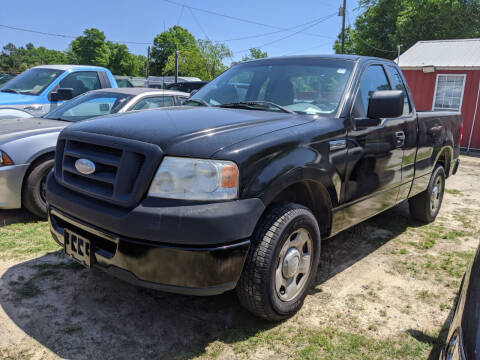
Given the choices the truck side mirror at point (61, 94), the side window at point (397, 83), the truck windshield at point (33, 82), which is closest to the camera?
the side window at point (397, 83)

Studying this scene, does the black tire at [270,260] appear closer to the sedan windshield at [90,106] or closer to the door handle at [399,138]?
the door handle at [399,138]

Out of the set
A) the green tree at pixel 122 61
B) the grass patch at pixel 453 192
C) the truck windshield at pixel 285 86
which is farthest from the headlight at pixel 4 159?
the green tree at pixel 122 61

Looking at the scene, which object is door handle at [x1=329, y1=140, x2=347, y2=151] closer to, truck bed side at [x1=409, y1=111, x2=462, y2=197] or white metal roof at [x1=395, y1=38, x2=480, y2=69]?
truck bed side at [x1=409, y1=111, x2=462, y2=197]

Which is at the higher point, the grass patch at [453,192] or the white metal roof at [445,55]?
the white metal roof at [445,55]

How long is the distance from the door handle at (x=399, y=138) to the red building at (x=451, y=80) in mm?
12334

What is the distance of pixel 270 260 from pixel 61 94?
18.2 feet

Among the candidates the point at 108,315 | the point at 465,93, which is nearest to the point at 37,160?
the point at 108,315

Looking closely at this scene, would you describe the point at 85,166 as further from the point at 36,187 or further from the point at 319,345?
the point at 36,187

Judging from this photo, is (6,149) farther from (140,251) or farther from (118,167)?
(140,251)

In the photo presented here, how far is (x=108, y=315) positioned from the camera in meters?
2.77

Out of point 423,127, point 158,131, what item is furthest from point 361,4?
point 158,131

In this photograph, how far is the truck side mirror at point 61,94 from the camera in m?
6.57

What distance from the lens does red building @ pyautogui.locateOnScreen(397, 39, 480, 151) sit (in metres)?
14.2

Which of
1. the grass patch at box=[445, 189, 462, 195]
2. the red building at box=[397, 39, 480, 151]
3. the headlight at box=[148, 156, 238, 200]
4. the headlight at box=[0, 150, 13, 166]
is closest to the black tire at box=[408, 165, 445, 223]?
the grass patch at box=[445, 189, 462, 195]
